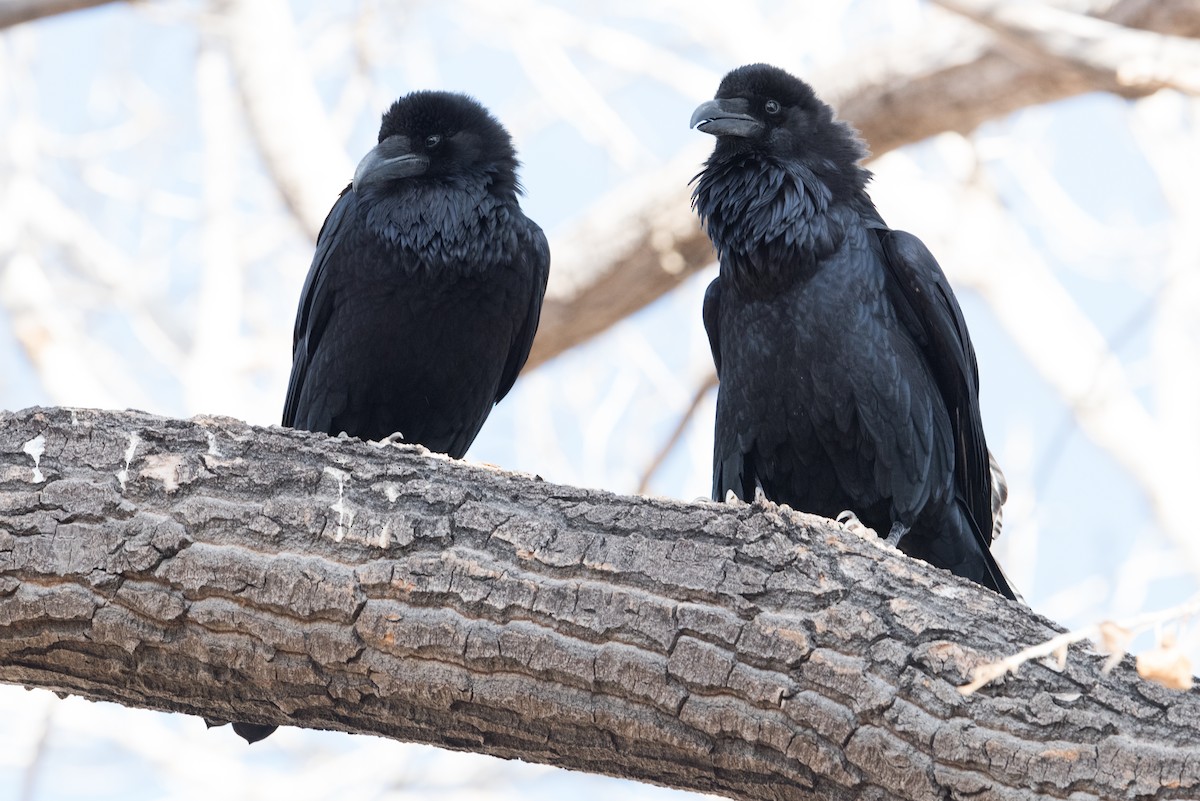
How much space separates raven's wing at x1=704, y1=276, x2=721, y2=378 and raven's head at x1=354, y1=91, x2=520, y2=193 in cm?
94

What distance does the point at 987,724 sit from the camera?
326 cm

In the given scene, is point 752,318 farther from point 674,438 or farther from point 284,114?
point 284,114

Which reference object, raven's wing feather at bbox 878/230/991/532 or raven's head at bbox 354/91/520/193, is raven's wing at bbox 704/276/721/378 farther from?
raven's head at bbox 354/91/520/193

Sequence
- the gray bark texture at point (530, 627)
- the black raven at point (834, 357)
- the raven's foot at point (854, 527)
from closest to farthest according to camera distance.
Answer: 1. the gray bark texture at point (530, 627)
2. the raven's foot at point (854, 527)
3. the black raven at point (834, 357)

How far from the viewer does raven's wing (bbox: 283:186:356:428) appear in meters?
5.54

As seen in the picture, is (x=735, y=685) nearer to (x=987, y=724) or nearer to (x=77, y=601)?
(x=987, y=724)

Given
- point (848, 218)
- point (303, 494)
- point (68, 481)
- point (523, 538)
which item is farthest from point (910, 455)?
point (68, 481)

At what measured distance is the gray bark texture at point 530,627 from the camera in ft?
10.8

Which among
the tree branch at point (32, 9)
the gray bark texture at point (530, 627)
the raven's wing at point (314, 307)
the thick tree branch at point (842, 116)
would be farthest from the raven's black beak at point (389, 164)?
the thick tree branch at point (842, 116)

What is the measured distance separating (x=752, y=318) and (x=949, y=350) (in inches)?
27.9

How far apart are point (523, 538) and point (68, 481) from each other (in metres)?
1.21

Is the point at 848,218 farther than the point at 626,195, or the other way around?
the point at 626,195

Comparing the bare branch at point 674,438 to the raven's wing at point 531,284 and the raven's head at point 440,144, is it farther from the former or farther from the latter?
the raven's head at point 440,144

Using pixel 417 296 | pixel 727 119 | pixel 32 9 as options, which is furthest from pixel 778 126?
pixel 32 9
